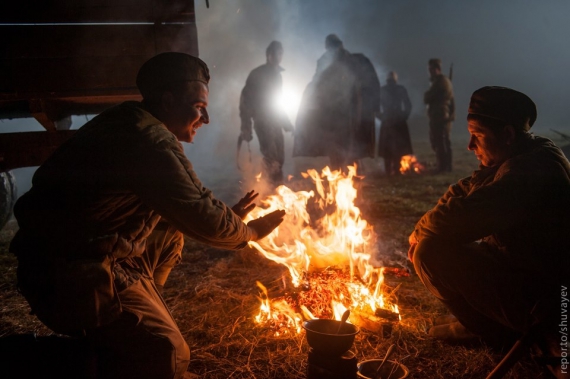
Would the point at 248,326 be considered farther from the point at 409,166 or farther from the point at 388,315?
the point at 409,166

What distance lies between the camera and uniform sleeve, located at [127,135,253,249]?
2395 mm

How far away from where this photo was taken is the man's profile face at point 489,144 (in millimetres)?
3076

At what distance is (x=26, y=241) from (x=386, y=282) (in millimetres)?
3741

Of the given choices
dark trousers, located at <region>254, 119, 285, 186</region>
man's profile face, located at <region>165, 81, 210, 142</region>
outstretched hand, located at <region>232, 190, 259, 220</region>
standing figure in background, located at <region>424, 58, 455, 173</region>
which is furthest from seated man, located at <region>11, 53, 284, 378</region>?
standing figure in background, located at <region>424, 58, 455, 173</region>

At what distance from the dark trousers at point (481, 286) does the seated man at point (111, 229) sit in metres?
1.57

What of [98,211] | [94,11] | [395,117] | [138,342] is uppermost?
[94,11]

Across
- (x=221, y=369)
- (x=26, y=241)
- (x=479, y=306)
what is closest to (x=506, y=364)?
(x=479, y=306)

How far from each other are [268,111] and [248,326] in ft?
20.9

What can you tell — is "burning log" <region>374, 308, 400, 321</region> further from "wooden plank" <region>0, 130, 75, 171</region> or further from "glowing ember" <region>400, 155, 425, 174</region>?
"glowing ember" <region>400, 155, 425, 174</region>

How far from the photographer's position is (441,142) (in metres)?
13.6

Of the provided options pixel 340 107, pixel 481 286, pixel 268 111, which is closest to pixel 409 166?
pixel 340 107

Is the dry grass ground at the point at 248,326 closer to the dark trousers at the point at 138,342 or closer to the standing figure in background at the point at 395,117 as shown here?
the dark trousers at the point at 138,342

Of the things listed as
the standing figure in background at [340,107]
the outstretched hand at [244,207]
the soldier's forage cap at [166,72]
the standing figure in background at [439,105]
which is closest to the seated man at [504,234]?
the outstretched hand at [244,207]

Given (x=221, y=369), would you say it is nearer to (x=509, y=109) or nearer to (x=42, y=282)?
(x=42, y=282)
